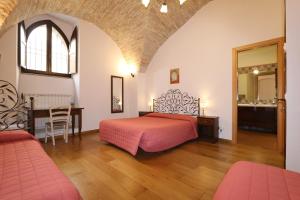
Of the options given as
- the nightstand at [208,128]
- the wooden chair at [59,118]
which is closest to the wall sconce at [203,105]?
the nightstand at [208,128]

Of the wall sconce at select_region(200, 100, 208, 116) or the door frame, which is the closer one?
the door frame

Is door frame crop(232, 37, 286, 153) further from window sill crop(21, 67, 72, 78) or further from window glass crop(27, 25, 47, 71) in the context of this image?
window glass crop(27, 25, 47, 71)

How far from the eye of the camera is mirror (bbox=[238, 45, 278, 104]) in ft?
16.1

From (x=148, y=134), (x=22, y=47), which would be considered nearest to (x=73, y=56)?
(x=22, y=47)

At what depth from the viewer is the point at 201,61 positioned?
13.3 feet

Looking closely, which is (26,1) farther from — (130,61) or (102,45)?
(130,61)

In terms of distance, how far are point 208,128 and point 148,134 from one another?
1813 mm

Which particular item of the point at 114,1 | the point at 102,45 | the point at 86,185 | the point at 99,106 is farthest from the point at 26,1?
the point at 86,185

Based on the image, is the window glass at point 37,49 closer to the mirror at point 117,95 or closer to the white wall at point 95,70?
the white wall at point 95,70

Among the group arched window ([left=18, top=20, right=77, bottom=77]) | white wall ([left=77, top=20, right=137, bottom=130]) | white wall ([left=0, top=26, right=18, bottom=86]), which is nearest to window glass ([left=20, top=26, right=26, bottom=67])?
arched window ([left=18, top=20, right=77, bottom=77])

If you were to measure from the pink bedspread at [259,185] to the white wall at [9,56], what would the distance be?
160 inches

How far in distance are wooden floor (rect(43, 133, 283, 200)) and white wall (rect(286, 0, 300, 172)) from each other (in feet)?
2.64

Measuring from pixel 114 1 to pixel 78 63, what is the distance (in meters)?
1.81

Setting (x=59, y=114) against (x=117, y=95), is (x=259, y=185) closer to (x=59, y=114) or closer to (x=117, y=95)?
(x=59, y=114)
